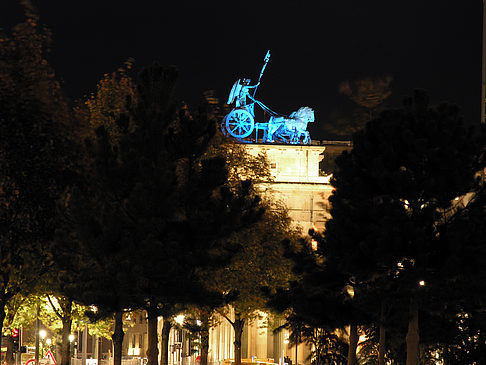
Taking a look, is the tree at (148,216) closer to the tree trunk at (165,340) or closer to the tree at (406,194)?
the tree at (406,194)

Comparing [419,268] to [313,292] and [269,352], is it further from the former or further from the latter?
[269,352]

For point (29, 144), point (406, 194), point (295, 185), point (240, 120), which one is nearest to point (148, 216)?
point (29, 144)

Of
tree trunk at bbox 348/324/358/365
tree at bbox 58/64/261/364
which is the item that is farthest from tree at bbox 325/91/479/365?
tree at bbox 58/64/261/364

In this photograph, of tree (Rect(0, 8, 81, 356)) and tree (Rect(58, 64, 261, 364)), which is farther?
tree (Rect(58, 64, 261, 364))

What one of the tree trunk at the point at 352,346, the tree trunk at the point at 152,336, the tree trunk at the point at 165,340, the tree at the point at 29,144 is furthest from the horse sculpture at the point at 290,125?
the tree at the point at 29,144

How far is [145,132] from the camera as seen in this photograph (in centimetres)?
3447

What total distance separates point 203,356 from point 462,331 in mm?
18342

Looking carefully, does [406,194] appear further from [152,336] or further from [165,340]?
[165,340]

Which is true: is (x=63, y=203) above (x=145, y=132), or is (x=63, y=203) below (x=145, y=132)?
below

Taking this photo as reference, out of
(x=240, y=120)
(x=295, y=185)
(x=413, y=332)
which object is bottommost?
(x=413, y=332)

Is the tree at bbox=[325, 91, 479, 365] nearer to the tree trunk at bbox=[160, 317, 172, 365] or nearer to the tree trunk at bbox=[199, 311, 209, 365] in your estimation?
the tree trunk at bbox=[160, 317, 172, 365]

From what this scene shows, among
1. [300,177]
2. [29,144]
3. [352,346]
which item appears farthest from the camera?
[300,177]

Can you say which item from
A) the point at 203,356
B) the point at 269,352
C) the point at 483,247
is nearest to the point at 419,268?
the point at 483,247

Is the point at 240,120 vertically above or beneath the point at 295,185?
above
